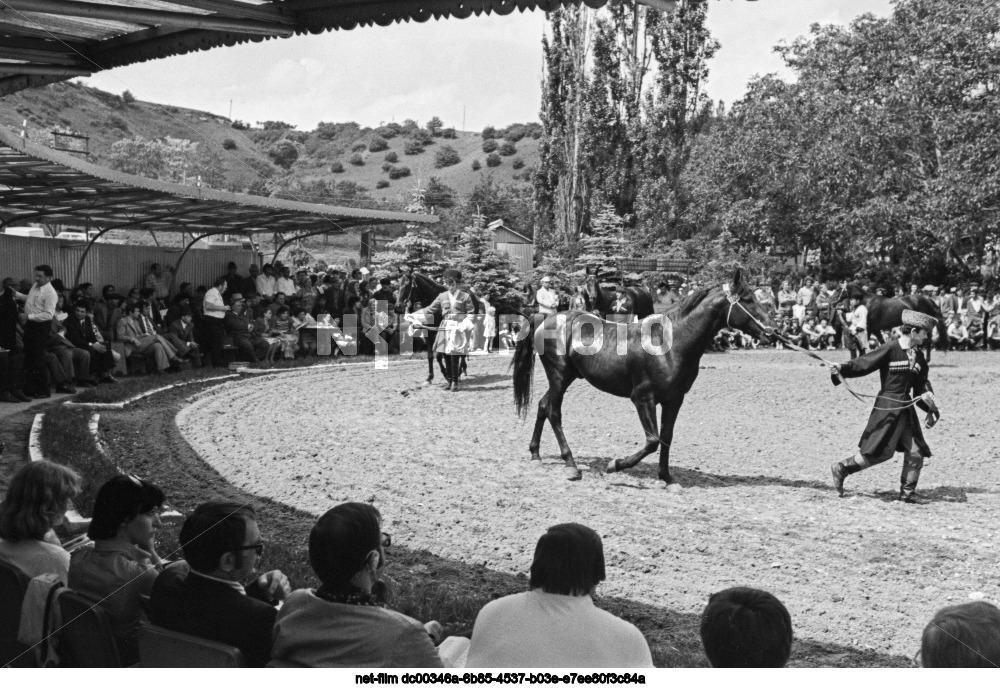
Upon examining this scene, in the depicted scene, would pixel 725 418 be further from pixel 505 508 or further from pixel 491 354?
pixel 491 354

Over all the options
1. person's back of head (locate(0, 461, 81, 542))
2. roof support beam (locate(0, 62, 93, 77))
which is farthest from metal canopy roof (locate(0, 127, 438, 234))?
person's back of head (locate(0, 461, 81, 542))

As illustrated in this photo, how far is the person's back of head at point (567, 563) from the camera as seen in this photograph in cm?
292

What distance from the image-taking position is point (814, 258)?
27.2 m

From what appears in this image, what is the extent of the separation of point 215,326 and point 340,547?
14422 mm

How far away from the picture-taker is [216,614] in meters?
3.04

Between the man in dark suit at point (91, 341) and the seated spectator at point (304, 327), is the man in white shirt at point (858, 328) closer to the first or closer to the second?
the seated spectator at point (304, 327)

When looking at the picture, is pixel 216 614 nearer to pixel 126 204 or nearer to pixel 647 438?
pixel 647 438

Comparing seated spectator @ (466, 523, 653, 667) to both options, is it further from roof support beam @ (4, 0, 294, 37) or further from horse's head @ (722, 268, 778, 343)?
horse's head @ (722, 268, 778, 343)

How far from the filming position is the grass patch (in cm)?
731

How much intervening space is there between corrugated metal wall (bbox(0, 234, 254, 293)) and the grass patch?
5.74 metres

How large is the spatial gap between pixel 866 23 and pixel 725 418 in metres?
12.2

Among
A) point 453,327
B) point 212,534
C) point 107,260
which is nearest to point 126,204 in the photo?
point 107,260

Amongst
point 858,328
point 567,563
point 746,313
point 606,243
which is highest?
point 606,243

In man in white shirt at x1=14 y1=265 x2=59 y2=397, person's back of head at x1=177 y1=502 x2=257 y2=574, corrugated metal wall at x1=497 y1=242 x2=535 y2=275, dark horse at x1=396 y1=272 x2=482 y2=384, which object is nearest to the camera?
person's back of head at x1=177 y1=502 x2=257 y2=574
